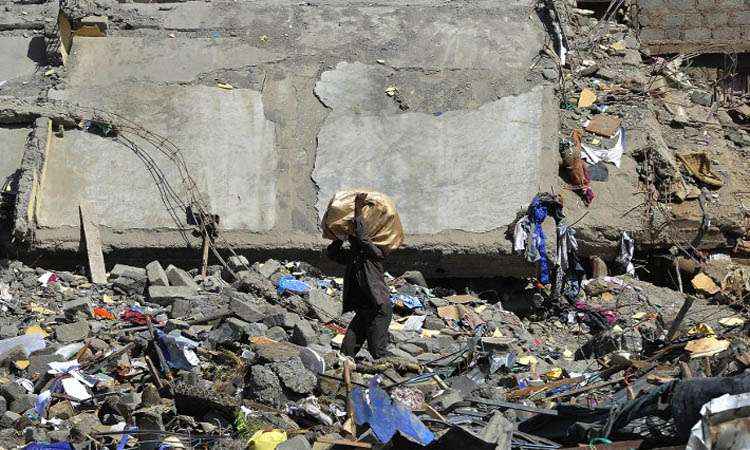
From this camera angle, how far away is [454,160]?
32.6 ft

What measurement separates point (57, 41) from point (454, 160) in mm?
4152

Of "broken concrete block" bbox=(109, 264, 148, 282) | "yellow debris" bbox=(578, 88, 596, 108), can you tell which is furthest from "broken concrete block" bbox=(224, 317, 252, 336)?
"yellow debris" bbox=(578, 88, 596, 108)

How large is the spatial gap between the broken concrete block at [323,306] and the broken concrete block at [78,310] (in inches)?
68.3

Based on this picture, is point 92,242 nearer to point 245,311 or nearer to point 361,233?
point 245,311

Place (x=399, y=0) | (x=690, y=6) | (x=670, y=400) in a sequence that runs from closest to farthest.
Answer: (x=670, y=400) → (x=399, y=0) → (x=690, y=6)

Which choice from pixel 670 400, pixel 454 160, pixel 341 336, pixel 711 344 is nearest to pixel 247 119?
pixel 454 160

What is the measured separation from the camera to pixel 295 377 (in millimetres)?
6914

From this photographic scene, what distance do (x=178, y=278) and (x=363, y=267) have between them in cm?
211

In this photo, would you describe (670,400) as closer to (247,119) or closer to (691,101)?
(247,119)

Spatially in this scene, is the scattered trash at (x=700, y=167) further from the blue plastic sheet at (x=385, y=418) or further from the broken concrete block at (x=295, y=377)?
the blue plastic sheet at (x=385, y=418)

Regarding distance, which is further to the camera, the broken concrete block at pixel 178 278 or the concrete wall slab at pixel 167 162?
the concrete wall slab at pixel 167 162

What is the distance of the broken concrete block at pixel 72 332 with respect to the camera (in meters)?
7.91

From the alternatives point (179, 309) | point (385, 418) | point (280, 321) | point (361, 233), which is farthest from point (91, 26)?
point (385, 418)

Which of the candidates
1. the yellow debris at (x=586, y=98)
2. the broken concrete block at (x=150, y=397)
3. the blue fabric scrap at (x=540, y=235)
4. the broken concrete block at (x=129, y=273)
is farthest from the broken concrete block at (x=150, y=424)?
the yellow debris at (x=586, y=98)
